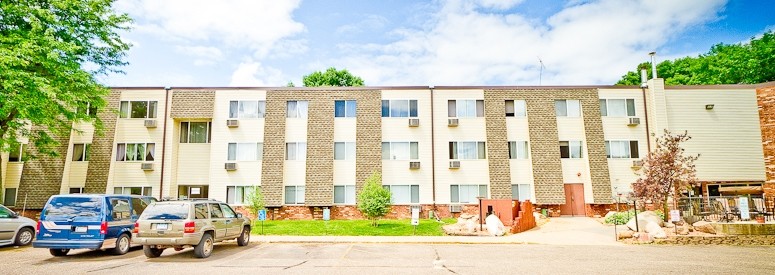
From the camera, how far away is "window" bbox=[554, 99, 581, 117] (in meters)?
28.4

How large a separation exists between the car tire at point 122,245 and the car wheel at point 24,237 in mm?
4451

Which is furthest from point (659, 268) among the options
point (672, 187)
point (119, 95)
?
point (119, 95)

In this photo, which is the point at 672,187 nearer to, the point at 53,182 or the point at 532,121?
the point at 532,121

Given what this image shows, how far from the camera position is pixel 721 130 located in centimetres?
2736

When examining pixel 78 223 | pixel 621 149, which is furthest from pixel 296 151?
pixel 621 149

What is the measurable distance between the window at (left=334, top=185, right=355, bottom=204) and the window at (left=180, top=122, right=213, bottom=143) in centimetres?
877

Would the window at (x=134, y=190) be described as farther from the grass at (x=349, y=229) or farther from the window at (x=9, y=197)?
the grass at (x=349, y=229)

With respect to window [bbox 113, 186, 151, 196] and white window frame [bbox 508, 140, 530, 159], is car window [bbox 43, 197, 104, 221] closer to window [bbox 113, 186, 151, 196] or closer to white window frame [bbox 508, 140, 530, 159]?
window [bbox 113, 186, 151, 196]

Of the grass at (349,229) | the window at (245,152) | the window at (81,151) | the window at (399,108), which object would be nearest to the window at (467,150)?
the window at (399,108)

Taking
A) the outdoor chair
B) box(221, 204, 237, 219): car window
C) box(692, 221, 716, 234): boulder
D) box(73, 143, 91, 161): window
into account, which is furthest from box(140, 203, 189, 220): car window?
the outdoor chair

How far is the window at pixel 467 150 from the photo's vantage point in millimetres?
27781

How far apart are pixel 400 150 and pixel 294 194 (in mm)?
6967

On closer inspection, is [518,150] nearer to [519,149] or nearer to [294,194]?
[519,149]

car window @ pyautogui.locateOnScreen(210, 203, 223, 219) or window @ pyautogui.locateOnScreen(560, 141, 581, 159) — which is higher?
window @ pyautogui.locateOnScreen(560, 141, 581, 159)
